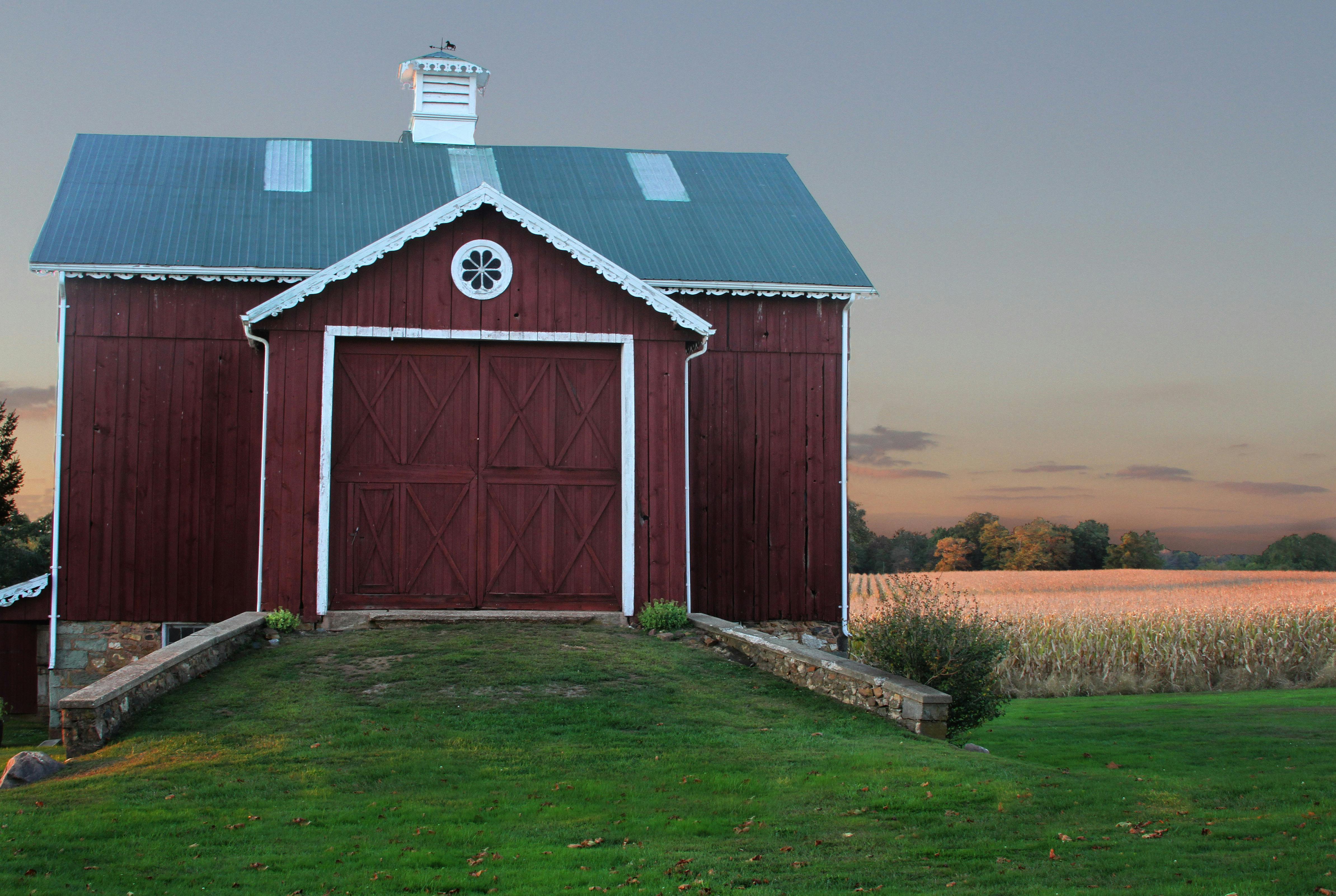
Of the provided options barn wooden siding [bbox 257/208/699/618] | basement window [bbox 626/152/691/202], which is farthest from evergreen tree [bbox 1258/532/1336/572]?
barn wooden siding [bbox 257/208/699/618]

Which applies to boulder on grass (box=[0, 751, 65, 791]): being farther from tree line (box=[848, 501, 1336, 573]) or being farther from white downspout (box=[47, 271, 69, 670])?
tree line (box=[848, 501, 1336, 573])

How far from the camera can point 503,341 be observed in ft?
50.7

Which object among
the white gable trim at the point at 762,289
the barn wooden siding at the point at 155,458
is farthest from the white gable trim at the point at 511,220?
the barn wooden siding at the point at 155,458

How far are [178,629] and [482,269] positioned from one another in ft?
23.7

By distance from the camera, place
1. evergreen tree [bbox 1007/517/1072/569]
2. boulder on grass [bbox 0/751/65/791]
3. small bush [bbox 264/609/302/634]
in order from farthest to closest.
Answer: evergreen tree [bbox 1007/517/1072/569] < small bush [bbox 264/609/302/634] < boulder on grass [bbox 0/751/65/791]

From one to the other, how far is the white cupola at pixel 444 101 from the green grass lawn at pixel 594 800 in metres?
12.8

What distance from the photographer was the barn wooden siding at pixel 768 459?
1819 cm

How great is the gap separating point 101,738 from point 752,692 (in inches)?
236

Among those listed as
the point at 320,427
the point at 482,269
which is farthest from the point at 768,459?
the point at 320,427

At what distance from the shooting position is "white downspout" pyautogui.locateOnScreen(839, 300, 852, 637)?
18359 millimetres

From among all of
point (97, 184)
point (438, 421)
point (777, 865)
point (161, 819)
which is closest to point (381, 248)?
point (438, 421)

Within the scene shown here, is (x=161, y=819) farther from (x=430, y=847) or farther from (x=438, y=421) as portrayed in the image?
(x=438, y=421)

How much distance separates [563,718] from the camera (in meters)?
10.4

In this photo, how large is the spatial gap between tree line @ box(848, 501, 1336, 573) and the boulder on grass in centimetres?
5622
